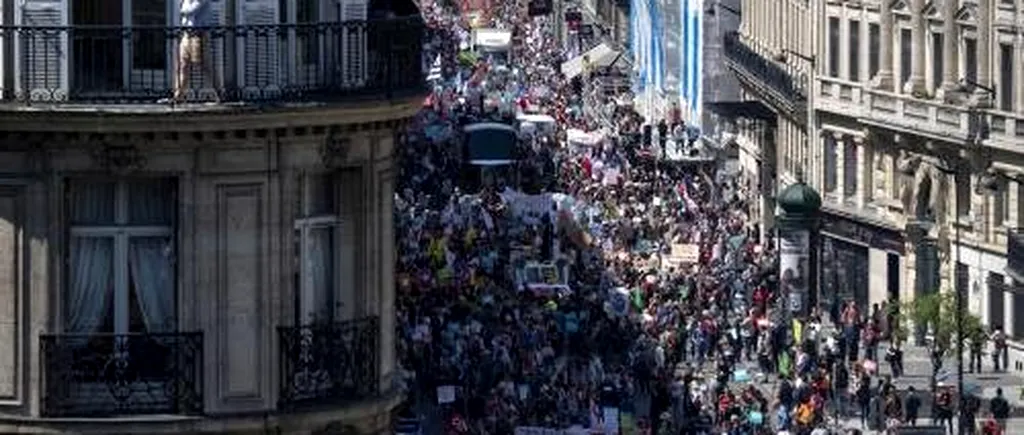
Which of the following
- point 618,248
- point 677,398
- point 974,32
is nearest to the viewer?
point 677,398

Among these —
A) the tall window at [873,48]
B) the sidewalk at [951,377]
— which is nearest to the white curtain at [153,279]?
the sidewalk at [951,377]

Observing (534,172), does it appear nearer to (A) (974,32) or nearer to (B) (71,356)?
(A) (974,32)

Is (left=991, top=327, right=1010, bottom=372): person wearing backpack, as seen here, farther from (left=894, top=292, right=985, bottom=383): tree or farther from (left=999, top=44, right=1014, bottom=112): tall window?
(left=999, top=44, right=1014, bottom=112): tall window

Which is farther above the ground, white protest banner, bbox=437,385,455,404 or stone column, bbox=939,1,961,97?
stone column, bbox=939,1,961,97

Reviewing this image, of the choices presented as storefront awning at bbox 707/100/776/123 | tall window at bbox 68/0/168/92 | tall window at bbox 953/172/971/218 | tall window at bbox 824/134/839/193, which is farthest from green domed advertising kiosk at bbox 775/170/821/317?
tall window at bbox 68/0/168/92

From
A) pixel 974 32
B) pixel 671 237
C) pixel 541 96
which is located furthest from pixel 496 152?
pixel 541 96

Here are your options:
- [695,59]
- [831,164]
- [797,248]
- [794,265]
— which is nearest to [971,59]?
[794,265]

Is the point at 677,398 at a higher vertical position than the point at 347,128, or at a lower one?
lower
